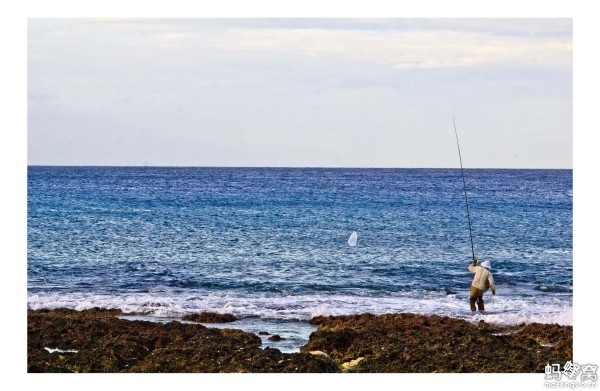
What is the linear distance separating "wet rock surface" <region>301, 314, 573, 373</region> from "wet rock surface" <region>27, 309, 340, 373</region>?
0.93 meters

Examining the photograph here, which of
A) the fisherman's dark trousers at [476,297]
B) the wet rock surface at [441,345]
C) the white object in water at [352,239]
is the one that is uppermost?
the white object in water at [352,239]

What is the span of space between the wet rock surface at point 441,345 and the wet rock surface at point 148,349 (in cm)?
93

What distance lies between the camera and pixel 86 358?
38.4 ft

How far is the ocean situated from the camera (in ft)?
57.6

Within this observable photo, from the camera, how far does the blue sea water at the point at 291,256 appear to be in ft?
58.0

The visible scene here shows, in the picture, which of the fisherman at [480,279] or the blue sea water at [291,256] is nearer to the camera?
the fisherman at [480,279]

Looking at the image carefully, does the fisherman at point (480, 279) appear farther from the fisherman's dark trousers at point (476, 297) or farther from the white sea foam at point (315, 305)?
the white sea foam at point (315, 305)

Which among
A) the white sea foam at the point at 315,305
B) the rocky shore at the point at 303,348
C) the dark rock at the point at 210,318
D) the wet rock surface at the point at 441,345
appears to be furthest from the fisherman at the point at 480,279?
the dark rock at the point at 210,318

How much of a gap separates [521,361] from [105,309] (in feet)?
28.6

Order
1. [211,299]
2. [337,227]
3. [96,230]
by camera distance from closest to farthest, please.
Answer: [211,299]
[96,230]
[337,227]
